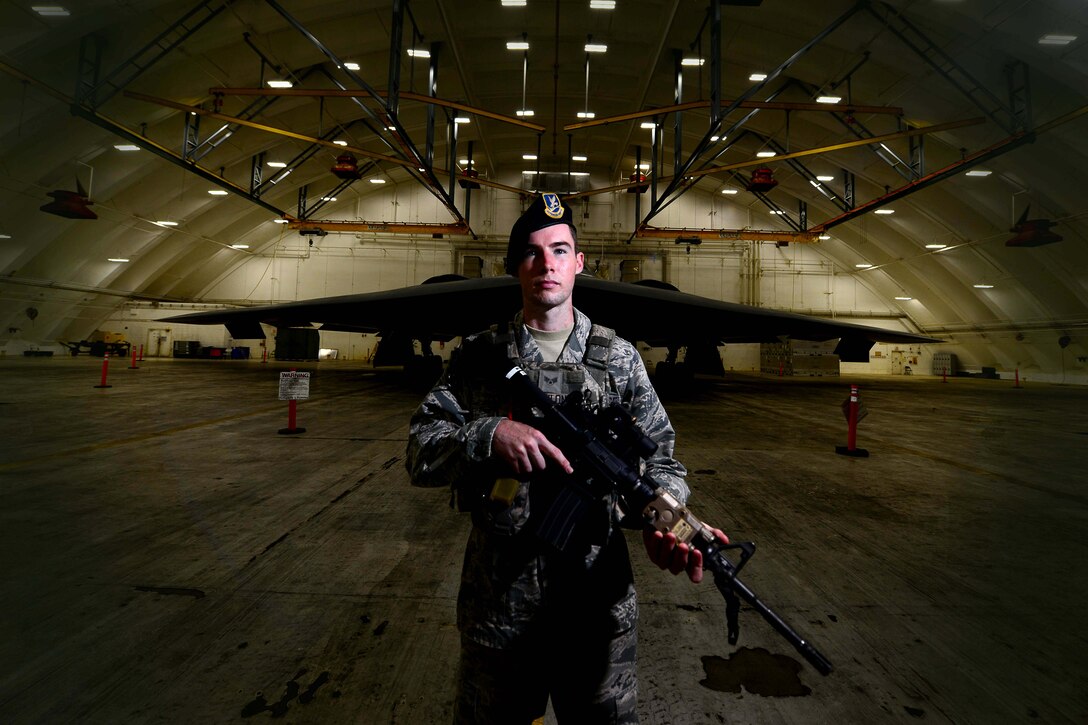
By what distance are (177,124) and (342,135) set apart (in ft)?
20.0

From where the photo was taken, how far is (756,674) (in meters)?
1.78

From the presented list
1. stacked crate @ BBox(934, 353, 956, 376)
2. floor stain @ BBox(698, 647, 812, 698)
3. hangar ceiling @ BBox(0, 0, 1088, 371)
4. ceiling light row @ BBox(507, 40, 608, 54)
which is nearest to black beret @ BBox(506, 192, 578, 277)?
floor stain @ BBox(698, 647, 812, 698)

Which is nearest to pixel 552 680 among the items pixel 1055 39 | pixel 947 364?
pixel 1055 39

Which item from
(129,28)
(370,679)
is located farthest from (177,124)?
(370,679)

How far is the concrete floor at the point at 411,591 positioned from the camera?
1635mm

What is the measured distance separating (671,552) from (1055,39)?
57.0ft

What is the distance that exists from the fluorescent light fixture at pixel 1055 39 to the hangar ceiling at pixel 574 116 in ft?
0.15

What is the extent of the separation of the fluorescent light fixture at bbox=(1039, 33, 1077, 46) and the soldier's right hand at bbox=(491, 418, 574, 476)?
1722 cm

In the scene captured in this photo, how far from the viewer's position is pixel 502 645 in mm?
1209

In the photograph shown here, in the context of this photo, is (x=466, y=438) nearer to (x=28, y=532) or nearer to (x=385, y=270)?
(x=28, y=532)

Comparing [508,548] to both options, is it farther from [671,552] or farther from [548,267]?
[548,267]

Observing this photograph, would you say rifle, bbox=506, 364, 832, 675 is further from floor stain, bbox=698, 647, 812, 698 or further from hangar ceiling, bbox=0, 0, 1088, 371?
hangar ceiling, bbox=0, 0, 1088, 371

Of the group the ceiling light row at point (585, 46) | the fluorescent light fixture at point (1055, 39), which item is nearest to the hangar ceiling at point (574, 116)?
Result: the fluorescent light fixture at point (1055, 39)

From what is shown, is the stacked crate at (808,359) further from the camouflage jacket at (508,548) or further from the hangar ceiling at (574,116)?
the camouflage jacket at (508,548)
